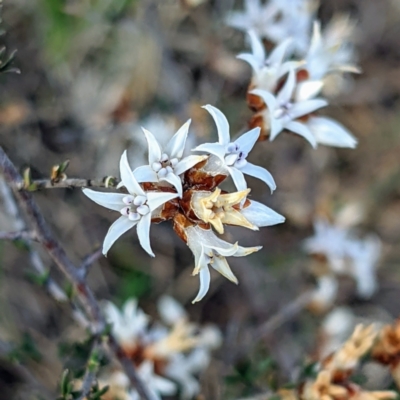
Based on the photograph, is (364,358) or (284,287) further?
(284,287)

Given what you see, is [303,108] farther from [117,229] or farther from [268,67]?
[117,229]

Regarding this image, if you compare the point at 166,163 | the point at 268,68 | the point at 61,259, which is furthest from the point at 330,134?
the point at 61,259

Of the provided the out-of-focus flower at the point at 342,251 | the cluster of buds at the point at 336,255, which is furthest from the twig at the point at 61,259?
the out-of-focus flower at the point at 342,251

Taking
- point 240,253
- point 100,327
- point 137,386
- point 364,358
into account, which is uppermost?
point 240,253

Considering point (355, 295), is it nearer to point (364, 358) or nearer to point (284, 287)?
point (284, 287)

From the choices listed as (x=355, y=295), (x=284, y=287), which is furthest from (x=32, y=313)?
(x=355, y=295)

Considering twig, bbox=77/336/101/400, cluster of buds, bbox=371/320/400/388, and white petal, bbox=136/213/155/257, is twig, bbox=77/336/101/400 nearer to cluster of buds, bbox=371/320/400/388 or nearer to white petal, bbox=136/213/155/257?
white petal, bbox=136/213/155/257

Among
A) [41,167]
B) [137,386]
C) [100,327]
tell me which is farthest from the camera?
[41,167]
